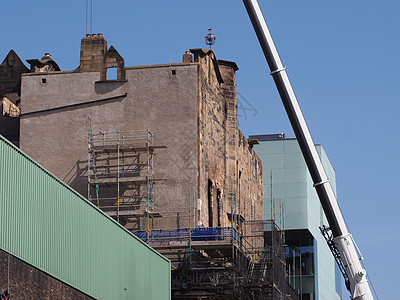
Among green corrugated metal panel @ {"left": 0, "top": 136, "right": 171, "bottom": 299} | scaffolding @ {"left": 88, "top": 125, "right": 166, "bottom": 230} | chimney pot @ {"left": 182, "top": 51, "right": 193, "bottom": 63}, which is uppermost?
chimney pot @ {"left": 182, "top": 51, "right": 193, "bottom": 63}

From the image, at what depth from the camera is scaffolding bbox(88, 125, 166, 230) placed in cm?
4953

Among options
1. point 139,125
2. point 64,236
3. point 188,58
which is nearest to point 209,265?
point 139,125

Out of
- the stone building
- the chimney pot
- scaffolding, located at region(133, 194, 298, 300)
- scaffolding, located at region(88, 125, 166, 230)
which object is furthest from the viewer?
the chimney pot

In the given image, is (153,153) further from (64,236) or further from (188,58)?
(64,236)

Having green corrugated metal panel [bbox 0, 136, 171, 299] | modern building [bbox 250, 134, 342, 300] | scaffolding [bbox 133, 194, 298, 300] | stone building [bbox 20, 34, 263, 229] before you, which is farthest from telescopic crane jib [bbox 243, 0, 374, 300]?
modern building [bbox 250, 134, 342, 300]

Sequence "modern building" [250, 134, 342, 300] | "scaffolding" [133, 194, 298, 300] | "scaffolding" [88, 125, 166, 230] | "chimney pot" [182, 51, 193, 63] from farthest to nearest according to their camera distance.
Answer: "modern building" [250, 134, 342, 300] → "chimney pot" [182, 51, 193, 63] → "scaffolding" [88, 125, 166, 230] → "scaffolding" [133, 194, 298, 300]

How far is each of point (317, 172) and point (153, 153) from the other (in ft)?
49.2

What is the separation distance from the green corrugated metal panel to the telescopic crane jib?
7.60m

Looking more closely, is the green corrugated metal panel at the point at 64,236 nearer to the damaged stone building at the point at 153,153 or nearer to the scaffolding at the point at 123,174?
the damaged stone building at the point at 153,153

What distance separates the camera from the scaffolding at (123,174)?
49.5 metres

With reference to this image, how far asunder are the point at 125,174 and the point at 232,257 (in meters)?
7.25

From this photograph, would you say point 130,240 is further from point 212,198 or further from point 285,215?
point 285,215

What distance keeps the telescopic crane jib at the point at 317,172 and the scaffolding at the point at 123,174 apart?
1285cm

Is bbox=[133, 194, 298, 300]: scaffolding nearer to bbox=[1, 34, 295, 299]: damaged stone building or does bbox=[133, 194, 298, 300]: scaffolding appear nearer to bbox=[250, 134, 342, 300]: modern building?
bbox=[1, 34, 295, 299]: damaged stone building
